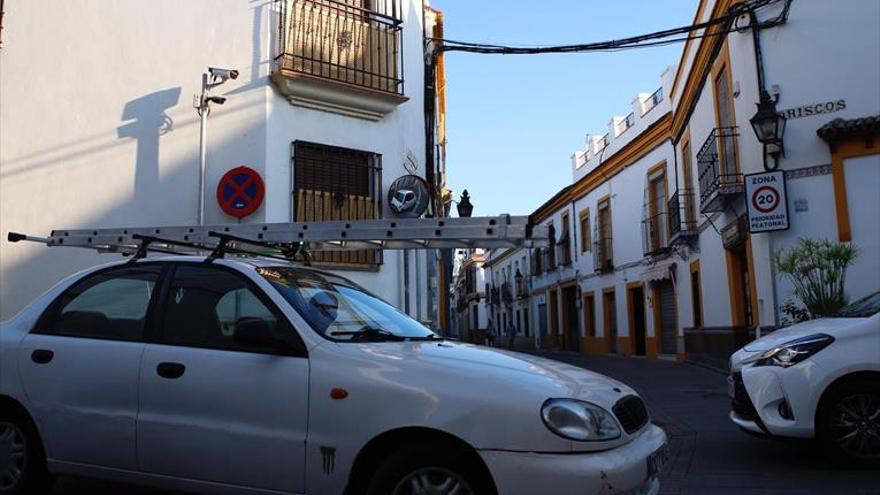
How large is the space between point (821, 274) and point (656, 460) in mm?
7175

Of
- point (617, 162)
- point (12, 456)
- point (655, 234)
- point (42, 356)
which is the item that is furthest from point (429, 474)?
point (617, 162)

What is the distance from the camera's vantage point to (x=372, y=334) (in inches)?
158

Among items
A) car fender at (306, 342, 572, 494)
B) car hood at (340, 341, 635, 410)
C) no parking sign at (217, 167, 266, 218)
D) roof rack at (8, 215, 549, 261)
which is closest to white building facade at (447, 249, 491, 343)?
no parking sign at (217, 167, 266, 218)

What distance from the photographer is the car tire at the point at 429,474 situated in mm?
3250

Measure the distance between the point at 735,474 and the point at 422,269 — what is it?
709cm

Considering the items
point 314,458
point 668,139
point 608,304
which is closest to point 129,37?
point 314,458

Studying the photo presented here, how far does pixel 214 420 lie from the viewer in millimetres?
3713

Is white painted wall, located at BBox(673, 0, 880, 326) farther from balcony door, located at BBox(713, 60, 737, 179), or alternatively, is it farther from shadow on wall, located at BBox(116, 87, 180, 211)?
shadow on wall, located at BBox(116, 87, 180, 211)

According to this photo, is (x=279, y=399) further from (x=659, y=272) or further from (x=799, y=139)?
(x=659, y=272)

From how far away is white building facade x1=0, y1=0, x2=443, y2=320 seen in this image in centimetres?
941

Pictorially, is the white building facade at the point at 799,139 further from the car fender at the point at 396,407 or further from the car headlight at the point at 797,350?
the car fender at the point at 396,407

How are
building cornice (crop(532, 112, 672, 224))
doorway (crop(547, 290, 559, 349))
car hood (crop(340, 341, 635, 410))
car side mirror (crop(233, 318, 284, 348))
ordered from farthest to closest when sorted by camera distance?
doorway (crop(547, 290, 559, 349)) < building cornice (crop(532, 112, 672, 224)) < car side mirror (crop(233, 318, 284, 348)) < car hood (crop(340, 341, 635, 410))

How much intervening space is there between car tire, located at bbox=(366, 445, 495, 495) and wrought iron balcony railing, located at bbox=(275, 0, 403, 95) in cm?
774

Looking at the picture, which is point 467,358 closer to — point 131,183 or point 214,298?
point 214,298
